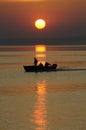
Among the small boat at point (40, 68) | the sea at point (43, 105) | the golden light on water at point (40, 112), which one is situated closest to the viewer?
the golden light on water at point (40, 112)

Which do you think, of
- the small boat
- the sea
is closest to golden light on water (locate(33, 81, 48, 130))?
the sea

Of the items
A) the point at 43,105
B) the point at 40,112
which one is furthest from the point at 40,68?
the point at 40,112

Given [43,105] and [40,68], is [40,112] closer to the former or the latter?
[43,105]

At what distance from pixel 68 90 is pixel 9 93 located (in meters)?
2.59

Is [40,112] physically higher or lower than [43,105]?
lower

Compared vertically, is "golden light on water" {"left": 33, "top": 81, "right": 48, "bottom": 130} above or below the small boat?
below

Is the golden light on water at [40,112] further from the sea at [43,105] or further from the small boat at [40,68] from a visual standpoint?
the small boat at [40,68]

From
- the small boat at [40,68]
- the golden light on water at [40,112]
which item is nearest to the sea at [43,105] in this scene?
the golden light on water at [40,112]

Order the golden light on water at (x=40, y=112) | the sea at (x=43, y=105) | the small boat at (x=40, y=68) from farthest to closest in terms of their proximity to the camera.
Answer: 1. the small boat at (x=40, y=68)
2. the sea at (x=43, y=105)
3. the golden light on water at (x=40, y=112)

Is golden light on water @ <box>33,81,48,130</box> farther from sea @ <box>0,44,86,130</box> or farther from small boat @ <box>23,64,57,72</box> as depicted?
small boat @ <box>23,64,57,72</box>

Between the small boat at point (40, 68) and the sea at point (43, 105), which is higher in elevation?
the small boat at point (40, 68)

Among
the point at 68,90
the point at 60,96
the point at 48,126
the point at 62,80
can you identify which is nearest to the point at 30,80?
the point at 62,80

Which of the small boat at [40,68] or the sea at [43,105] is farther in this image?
the small boat at [40,68]

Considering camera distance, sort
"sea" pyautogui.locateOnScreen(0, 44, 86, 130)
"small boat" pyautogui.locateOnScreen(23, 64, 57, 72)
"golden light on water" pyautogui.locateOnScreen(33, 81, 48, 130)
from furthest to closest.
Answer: "small boat" pyautogui.locateOnScreen(23, 64, 57, 72), "sea" pyautogui.locateOnScreen(0, 44, 86, 130), "golden light on water" pyautogui.locateOnScreen(33, 81, 48, 130)
